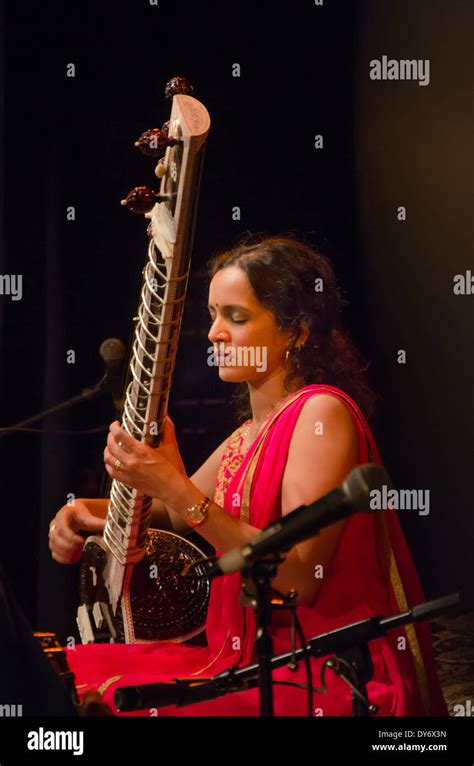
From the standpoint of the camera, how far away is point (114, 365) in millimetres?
2580

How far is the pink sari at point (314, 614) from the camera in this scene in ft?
6.84

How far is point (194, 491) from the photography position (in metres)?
2.08

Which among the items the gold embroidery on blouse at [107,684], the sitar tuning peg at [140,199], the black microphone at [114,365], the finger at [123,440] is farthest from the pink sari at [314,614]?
the sitar tuning peg at [140,199]

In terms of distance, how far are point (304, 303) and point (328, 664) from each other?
89cm

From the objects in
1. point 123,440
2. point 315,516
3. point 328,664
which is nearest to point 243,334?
point 123,440

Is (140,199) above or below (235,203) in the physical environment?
below

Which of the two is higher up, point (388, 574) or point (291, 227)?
point (291, 227)

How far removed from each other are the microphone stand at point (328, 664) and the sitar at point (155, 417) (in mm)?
674

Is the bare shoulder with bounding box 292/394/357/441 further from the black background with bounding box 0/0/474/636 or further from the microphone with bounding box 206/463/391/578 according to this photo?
the black background with bounding box 0/0/474/636

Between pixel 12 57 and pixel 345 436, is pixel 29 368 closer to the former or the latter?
pixel 12 57

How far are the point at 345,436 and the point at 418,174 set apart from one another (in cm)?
114

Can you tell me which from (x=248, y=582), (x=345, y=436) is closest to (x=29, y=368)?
(x=345, y=436)

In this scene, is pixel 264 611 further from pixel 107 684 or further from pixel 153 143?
pixel 153 143

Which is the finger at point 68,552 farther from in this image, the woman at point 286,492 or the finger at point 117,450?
the finger at point 117,450
